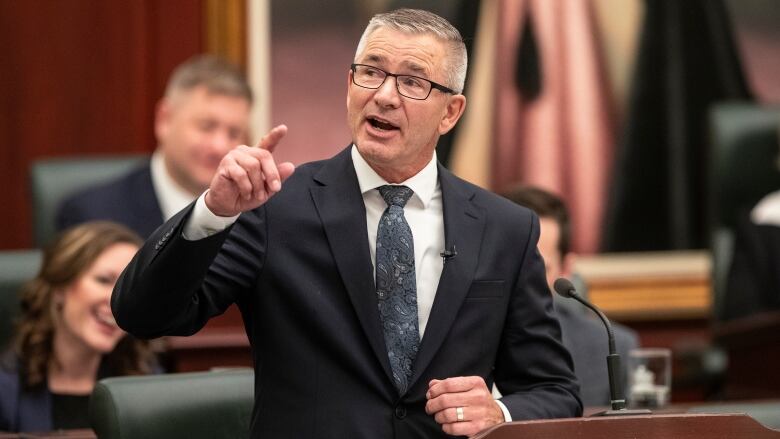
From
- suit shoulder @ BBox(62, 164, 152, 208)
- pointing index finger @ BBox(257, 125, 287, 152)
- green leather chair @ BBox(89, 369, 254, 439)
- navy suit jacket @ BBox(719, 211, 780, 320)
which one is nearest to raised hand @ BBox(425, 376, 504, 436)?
pointing index finger @ BBox(257, 125, 287, 152)

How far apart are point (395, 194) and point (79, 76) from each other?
3.66 meters

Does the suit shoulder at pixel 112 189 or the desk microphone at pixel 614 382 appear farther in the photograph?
the suit shoulder at pixel 112 189

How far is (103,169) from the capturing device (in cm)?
563

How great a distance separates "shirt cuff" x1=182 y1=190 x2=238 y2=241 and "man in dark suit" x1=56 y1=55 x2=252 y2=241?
8.96 feet

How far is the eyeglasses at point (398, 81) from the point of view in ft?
9.13

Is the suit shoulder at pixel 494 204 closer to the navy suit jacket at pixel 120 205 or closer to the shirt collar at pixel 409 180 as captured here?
the shirt collar at pixel 409 180

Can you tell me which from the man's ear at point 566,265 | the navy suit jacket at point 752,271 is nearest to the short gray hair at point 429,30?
the man's ear at point 566,265

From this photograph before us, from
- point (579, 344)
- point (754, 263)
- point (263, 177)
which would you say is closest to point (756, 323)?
point (754, 263)

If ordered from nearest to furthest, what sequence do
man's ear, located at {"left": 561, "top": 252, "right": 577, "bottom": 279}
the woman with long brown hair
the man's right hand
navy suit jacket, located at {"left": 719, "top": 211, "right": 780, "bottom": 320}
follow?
the man's right hand
the woman with long brown hair
man's ear, located at {"left": 561, "top": 252, "right": 577, "bottom": 279}
navy suit jacket, located at {"left": 719, "top": 211, "right": 780, "bottom": 320}

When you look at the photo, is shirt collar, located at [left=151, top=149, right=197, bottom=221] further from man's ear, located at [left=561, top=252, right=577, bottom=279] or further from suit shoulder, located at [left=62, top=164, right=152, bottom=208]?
man's ear, located at [left=561, top=252, right=577, bottom=279]

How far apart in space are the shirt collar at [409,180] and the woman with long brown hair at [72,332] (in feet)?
5.19

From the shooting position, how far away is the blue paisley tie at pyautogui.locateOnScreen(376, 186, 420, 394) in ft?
9.08

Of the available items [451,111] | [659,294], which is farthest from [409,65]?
[659,294]

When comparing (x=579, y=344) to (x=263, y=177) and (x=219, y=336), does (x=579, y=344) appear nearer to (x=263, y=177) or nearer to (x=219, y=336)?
Answer: (x=219, y=336)
